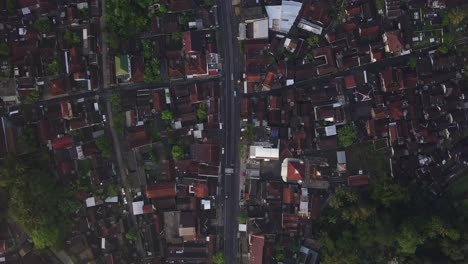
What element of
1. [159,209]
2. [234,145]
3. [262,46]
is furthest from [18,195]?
[262,46]

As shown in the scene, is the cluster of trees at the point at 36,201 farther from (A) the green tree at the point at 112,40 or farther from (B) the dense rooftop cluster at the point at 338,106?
(B) the dense rooftop cluster at the point at 338,106

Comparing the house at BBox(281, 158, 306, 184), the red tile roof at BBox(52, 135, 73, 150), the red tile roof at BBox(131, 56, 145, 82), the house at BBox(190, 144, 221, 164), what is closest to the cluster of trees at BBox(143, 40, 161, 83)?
the red tile roof at BBox(131, 56, 145, 82)

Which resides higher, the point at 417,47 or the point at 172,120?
the point at 417,47

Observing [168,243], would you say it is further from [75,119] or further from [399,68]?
[399,68]

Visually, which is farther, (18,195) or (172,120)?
(172,120)

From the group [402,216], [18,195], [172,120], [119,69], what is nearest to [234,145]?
[172,120]

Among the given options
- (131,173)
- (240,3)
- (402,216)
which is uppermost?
(240,3)

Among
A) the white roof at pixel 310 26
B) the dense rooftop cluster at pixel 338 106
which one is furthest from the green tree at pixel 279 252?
the white roof at pixel 310 26
